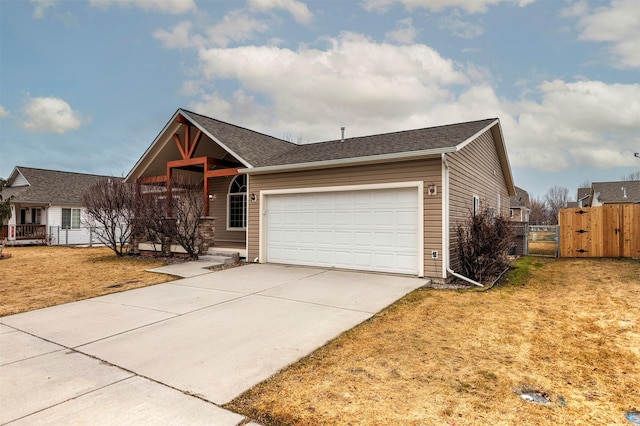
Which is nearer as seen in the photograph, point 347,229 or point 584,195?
point 347,229

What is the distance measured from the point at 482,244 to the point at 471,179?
2893 mm

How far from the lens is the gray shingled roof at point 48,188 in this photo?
72.9 feet

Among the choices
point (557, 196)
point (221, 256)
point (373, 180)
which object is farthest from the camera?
point (557, 196)

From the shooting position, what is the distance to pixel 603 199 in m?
35.7

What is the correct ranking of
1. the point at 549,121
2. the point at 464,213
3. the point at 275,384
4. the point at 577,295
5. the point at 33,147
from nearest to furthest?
the point at 275,384, the point at 577,295, the point at 464,213, the point at 549,121, the point at 33,147

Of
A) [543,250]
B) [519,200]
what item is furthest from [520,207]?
[543,250]

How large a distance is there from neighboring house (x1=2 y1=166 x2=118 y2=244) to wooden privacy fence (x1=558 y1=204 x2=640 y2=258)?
2686cm

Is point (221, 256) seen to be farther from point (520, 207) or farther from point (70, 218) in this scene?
point (520, 207)

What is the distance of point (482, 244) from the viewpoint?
8.80 metres

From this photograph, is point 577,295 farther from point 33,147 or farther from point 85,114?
point 33,147

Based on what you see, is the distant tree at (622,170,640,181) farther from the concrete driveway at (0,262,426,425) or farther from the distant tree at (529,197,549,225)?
the concrete driveway at (0,262,426,425)

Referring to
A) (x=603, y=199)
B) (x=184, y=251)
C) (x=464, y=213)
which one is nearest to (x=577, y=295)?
(x=464, y=213)

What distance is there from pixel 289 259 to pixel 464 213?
5289mm

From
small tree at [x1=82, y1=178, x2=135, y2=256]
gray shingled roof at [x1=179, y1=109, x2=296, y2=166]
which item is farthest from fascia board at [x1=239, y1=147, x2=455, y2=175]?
small tree at [x1=82, y1=178, x2=135, y2=256]
